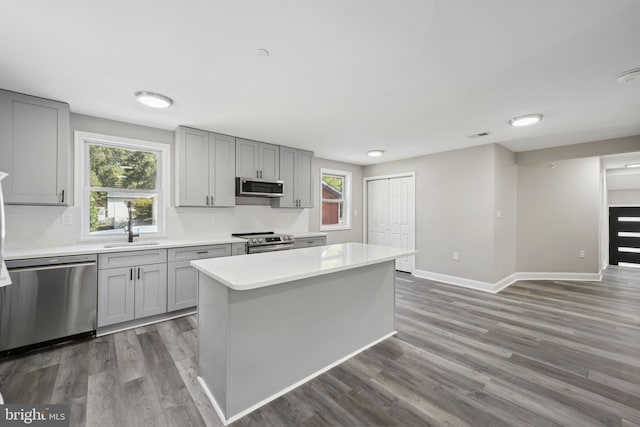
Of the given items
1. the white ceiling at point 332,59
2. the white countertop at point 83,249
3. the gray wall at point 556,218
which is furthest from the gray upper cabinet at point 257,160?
the gray wall at point 556,218

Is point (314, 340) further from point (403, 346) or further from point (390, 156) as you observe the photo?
point (390, 156)

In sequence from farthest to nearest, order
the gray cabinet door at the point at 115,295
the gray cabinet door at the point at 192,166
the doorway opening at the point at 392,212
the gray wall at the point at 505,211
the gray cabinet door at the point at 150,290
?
1. the doorway opening at the point at 392,212
2. the gray wall at the point at 505,211
3. the gray cabinet door at the point at 192,166
4. the gray cabinet door at the point at 150,290
5. the gray cabinet door at the point at 115,295

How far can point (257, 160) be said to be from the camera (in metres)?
4.30

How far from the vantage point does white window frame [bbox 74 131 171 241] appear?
10.3 ft

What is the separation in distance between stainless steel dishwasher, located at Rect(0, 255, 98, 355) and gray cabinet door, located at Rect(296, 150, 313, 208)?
9.94 ft

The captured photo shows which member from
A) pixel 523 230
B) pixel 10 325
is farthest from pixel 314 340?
→ pixel 523 230

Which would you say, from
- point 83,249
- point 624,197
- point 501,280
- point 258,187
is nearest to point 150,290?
point 83,249

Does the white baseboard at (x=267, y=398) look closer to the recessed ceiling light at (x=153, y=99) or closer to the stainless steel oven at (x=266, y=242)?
the stainless steel oven at (x=266, y=242)

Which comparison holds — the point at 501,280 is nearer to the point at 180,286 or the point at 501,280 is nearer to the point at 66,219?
the point at 180,286

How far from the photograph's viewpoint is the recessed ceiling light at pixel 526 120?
312 cm

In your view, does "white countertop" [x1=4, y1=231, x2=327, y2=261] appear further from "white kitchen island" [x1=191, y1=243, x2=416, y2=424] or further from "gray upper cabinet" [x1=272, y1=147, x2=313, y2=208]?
"white kitchen island" [x1=191, y1=243, x2=416, y2=424]

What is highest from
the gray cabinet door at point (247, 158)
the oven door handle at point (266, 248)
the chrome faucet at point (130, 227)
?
the gray cabinet door at point (247, 158)

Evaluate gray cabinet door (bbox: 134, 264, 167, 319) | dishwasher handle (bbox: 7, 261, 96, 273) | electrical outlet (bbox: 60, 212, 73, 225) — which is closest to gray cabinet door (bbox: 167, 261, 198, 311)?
gray cabinet door (bbox: 134, 264, 167, 319)

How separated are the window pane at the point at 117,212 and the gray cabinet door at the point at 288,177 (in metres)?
1.87
